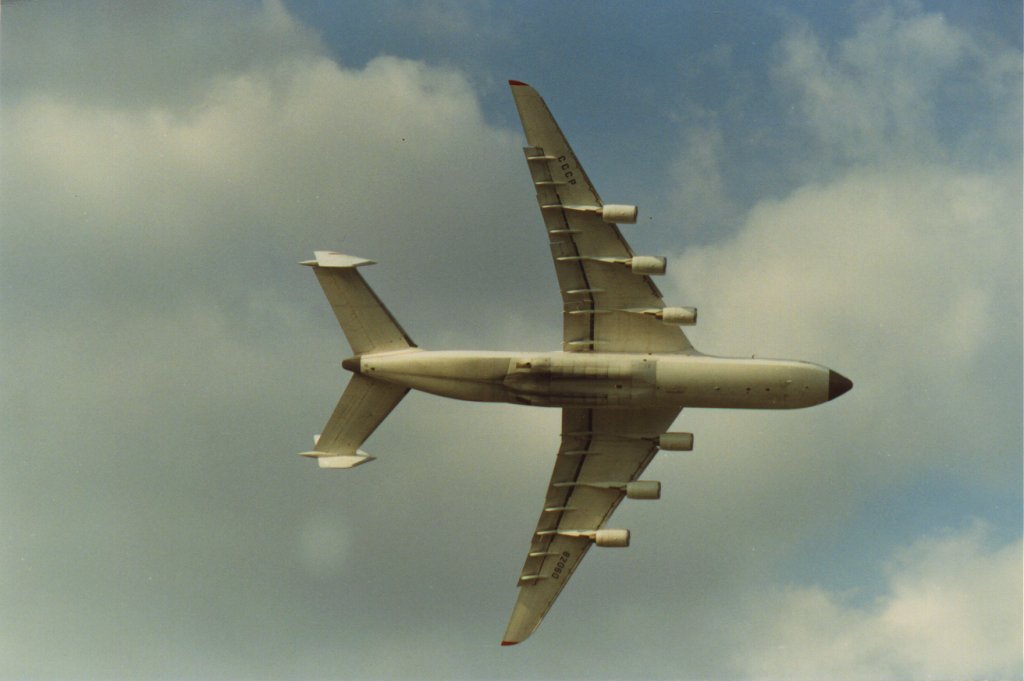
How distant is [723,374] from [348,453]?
16154 mm

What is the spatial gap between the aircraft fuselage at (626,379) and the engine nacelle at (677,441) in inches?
89.6

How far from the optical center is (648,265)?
205 ft

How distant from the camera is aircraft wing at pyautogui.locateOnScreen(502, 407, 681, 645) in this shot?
66.2 meters

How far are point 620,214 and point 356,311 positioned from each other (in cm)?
1190

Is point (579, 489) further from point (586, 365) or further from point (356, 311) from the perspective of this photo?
point (356, 311)

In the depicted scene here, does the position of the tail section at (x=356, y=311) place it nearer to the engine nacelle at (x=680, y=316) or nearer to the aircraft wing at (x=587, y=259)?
the aircraft wing at (x=587, y=259)

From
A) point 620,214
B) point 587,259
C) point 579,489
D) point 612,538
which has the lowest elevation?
point 612,538

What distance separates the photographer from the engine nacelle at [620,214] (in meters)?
62.2

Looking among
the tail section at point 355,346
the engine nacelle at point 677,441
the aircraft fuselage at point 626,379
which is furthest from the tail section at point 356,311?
the engine nacelle at point 677,441

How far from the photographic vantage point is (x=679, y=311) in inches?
2485

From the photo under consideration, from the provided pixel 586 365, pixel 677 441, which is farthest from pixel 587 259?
pixel 677 441

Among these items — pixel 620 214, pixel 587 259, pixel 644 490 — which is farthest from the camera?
pixel 644 490

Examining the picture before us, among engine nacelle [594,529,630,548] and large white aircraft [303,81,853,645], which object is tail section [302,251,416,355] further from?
engine nacelle [594,529,630,548]

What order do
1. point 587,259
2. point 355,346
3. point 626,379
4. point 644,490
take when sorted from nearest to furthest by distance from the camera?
1. point 626,379
2. point 587,259
3. point 355,346
4. point 644,490
